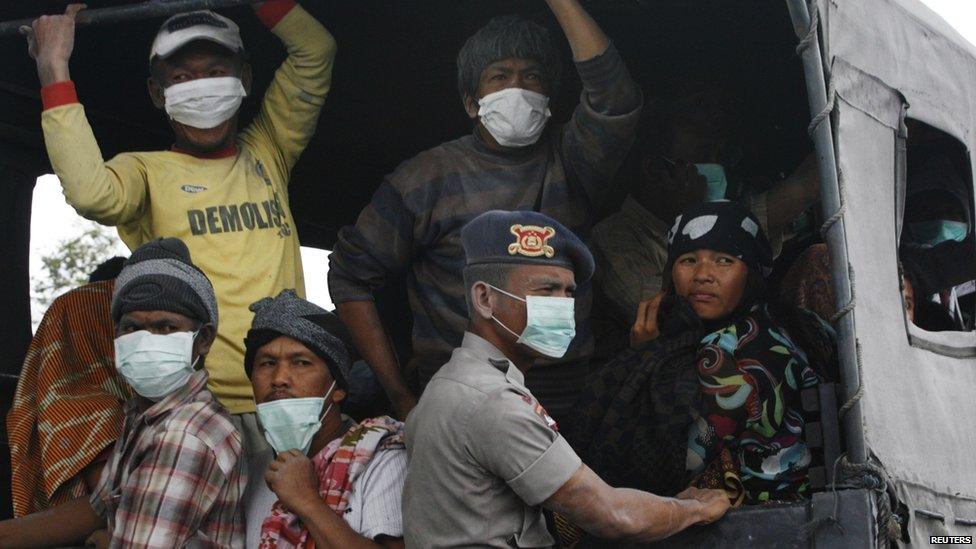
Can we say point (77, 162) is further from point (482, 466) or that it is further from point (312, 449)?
point (482, 466)

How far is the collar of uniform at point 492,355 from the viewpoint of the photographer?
3322 mm

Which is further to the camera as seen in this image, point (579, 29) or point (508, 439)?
point (579, 29)

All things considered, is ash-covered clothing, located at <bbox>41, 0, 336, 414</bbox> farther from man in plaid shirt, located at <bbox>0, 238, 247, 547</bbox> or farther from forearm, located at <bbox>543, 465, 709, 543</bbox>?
forearm, located at <bbox>543, 465, 709, 543</bbox>

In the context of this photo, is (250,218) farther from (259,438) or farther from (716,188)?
(716,188)

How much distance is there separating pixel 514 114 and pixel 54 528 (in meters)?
1.81

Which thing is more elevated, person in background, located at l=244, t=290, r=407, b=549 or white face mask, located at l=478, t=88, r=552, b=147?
white face mask, located at l=478, t=88, r=552, b=147

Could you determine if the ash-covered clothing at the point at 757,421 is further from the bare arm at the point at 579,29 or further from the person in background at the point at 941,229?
the person in background at the point at 941,229

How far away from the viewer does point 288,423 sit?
3.81 meters

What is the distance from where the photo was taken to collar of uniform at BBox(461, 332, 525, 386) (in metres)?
3.32

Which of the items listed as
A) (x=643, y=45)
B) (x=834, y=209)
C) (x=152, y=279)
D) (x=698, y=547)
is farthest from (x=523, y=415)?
(x=643, y=45)

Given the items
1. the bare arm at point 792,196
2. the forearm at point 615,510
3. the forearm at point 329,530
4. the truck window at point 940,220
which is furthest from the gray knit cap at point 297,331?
the truck window at point 940,220

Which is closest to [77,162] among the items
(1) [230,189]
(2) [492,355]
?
(1) [230,189]

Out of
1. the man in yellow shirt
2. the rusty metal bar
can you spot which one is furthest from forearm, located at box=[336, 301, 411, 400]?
the rusty metal bar

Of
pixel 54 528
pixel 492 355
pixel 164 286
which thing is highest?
pixel 164 286
